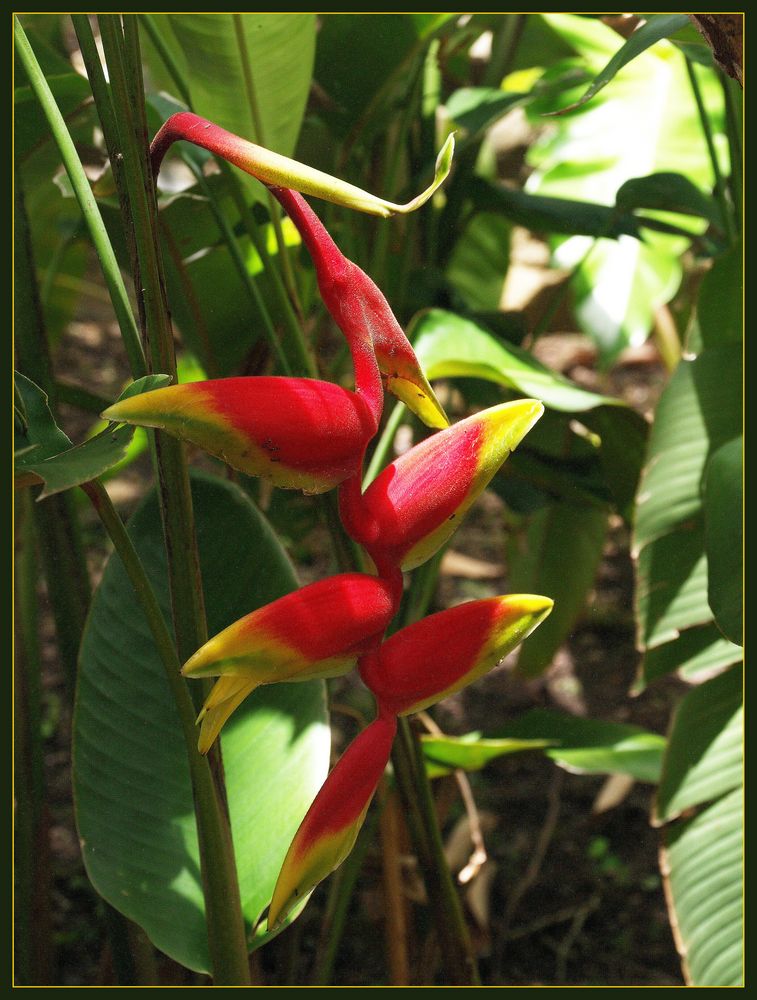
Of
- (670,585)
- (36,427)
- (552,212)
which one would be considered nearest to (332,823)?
(36,427)

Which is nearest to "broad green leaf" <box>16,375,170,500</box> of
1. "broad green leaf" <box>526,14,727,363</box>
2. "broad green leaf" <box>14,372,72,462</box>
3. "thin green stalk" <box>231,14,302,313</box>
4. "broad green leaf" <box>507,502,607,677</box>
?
"broad green leaf" <box>14,372,72,462</box>

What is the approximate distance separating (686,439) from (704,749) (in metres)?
0.21

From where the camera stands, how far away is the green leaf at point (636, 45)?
1.38 ft

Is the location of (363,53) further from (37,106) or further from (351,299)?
(351,299)

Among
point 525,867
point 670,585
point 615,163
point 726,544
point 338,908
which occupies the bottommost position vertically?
point 525,867

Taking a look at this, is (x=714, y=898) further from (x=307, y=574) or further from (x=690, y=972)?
(x=307, y=574)

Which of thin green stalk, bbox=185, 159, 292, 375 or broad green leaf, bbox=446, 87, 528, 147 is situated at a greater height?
broad green leaf, bbox=446, 87, 528, 147

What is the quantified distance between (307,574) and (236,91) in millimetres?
912

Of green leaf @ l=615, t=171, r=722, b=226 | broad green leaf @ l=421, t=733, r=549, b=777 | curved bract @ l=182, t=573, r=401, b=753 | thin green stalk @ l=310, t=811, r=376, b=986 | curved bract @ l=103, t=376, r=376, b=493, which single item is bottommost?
thin green stalk @ l=310, t=811, r=376, b=986

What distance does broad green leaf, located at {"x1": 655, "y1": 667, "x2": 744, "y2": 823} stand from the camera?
63 cm

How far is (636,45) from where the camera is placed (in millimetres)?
430

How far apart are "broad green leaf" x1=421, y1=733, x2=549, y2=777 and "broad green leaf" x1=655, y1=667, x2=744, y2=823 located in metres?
0.09

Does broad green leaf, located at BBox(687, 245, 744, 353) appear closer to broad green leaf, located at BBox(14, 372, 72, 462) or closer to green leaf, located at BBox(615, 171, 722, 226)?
green leaf, located at BBox(615, 171, 722, 226)

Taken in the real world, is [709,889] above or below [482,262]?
below
